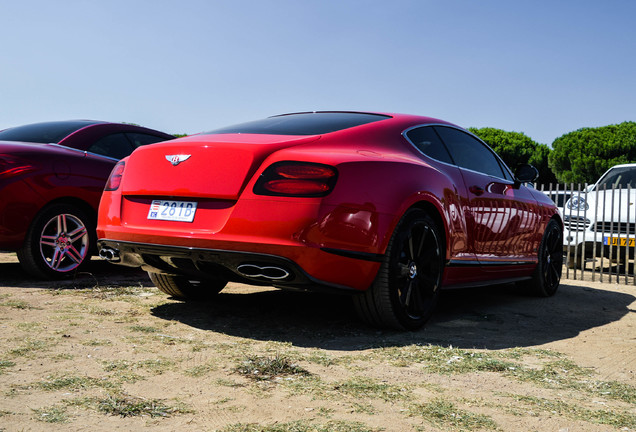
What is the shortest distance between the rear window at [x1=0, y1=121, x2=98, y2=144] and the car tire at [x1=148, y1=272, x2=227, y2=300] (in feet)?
7.05

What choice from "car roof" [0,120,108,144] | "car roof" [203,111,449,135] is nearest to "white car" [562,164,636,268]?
"car roof" [203,111,449,135]

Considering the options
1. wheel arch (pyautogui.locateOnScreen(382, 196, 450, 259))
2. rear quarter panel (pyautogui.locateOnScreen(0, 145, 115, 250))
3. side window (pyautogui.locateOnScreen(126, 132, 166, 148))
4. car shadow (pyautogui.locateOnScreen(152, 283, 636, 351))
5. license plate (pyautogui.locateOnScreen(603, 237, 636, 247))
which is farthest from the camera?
license plate (pyautogui.locateOnScreen(603, 237, 636, 247))

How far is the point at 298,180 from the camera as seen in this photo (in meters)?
3.96

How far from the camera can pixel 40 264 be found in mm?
6250

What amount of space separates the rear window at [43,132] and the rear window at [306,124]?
103 inches

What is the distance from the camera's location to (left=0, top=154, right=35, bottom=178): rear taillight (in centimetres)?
598

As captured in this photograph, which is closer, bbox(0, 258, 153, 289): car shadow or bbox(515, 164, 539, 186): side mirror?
bbox(0, 258, 153, 289): car shadow

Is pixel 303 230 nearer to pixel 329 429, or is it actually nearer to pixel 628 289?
pixel 329 429

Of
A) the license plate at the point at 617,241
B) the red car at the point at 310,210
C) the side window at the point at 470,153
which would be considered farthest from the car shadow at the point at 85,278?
the license plate at the point at 617,241

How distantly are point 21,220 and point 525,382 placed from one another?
4.61 m

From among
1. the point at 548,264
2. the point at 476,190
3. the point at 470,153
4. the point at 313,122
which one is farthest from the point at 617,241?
the point at 313,122

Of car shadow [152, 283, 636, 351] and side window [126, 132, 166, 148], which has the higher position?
side window [126, 132, 166, 148]

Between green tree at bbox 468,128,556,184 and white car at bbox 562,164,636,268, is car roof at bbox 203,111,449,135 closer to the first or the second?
white car at bbox 562,164,636,268

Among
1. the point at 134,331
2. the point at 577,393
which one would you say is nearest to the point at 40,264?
the point at 134,331
